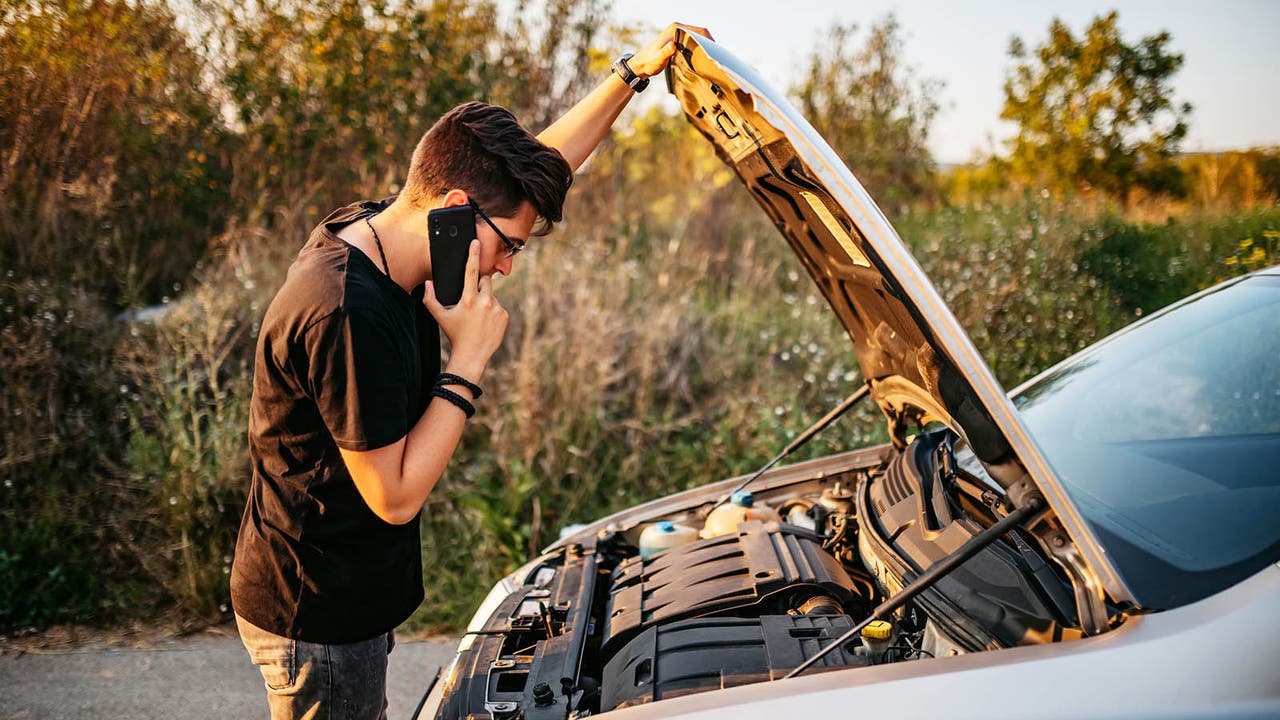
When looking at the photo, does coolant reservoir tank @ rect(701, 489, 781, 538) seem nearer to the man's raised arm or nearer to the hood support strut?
the hood support strut

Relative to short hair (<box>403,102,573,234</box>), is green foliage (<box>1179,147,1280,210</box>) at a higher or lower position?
lower

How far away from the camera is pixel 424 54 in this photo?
7.02 m

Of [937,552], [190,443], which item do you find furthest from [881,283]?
[190,443]

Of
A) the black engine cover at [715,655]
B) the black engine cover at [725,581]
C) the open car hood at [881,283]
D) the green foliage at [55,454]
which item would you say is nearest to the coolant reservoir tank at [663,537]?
the black engine cover at [725,581]

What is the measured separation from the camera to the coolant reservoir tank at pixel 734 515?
269 cm

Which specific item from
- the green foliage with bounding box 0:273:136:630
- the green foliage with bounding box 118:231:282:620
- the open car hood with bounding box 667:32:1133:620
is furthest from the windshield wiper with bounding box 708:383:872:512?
the green foliage with bounding box 0:273:136:630

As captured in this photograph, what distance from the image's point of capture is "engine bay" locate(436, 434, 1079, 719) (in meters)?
1.74

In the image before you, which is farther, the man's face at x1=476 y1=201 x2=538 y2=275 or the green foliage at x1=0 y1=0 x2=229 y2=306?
the green foliage at x1=0 y1=0 x2=229 y2=306

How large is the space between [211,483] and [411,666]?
1.47m

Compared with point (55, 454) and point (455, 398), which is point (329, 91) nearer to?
point (55, 454)

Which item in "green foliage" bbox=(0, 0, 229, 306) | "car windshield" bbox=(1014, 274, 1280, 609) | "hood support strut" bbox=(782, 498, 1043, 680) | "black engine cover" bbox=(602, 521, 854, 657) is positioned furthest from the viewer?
"green foliage" bbox=(0, 0, 229, 306)

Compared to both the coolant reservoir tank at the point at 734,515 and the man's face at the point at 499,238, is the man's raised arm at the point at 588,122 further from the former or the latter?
the coolant reservoir tank at the point at 734,515

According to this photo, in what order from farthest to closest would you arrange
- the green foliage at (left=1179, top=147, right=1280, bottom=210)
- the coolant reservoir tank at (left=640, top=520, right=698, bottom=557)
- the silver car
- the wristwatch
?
1. the green foliage at (left=1179, top=147, right=1280, bottom=210)
2. the coolant reservoir tank at (left=640, top=520, right=698, bottom=557)
3. the wristwatch
4. the silver car

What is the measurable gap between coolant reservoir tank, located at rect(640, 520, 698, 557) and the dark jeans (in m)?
1.00
